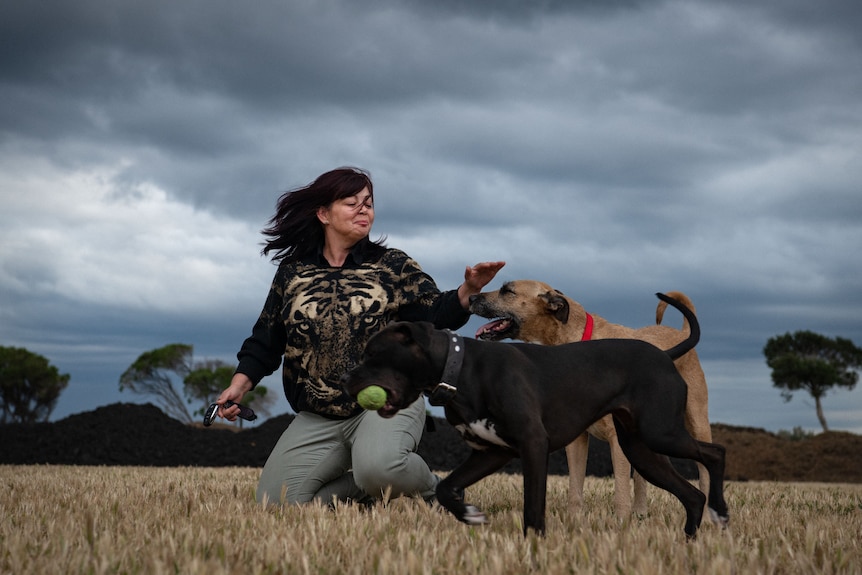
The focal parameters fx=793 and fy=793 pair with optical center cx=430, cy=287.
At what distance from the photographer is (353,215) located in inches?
259

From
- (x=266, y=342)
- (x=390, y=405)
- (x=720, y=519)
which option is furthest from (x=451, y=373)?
(x=266, y=342)

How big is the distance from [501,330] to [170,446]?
9.56 metres

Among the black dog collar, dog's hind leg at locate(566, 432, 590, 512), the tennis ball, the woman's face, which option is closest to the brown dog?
dog's hind leg at locate(566, 432, 590, 512)

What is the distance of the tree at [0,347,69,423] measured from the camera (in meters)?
30.2

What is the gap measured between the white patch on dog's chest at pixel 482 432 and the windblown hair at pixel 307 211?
2.89 m

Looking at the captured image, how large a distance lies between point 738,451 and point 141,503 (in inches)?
630

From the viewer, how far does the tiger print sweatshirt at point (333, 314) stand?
20.7ft

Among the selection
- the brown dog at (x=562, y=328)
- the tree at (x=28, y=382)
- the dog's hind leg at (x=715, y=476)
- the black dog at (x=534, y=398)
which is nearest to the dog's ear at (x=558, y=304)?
the brown dog at (x=562, y=328)

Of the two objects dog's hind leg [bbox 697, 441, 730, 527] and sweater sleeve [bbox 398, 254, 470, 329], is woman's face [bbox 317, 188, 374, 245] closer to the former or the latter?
sweater sleeve [bbox 398, 254, 470, 329]

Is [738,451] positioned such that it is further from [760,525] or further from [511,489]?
[760,525]

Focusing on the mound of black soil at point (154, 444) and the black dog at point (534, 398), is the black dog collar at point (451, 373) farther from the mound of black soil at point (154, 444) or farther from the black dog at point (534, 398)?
the mound of black soil at point (154, 444)

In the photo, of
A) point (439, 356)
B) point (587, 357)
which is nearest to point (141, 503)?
point (439, 356)

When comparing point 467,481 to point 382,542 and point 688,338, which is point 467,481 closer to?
point 382,542

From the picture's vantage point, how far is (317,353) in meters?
6.36
